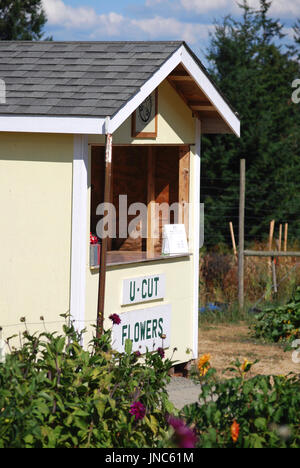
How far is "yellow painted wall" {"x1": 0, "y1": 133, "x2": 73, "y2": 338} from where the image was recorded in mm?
7445

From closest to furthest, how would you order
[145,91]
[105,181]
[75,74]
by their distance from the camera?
[105,181] → [145,91] → [75,74]

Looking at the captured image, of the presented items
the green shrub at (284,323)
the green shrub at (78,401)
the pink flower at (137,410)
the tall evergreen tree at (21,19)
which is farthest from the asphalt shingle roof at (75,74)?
the tall evergreen tree at (21,19)

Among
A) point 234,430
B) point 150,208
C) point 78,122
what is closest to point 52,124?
point 78,122

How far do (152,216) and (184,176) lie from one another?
2.07 ft

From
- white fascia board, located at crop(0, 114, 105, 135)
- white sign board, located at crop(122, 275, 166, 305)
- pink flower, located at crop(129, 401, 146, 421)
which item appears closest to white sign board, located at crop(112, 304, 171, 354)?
white sign board, located at crop(122, 275, 166, 305)

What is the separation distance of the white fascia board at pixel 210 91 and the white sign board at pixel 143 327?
2307 mm

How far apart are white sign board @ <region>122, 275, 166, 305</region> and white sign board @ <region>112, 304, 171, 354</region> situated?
12 cm

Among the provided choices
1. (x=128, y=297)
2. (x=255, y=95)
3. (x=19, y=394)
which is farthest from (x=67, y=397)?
(x=255, y=95)

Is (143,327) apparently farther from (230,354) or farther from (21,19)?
(21,19)

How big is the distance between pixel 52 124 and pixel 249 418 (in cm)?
380

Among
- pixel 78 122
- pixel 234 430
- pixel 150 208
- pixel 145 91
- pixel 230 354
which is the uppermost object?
pixel 145 91

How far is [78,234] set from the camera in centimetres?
742

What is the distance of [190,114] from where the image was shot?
9727 millimetres

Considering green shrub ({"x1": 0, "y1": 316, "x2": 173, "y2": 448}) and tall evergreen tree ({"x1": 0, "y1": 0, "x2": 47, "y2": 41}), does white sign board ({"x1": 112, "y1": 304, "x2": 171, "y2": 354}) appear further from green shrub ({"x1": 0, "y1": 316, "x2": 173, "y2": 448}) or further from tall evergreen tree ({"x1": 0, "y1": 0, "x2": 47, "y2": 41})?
tall evergreen tree ({"x1": 0, "y1": 0, "x2": 47, "y2": 41})
